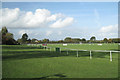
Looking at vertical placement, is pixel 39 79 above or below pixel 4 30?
below

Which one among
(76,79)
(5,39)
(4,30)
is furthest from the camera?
(4,30)

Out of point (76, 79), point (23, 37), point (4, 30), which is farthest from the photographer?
point (23, 37)

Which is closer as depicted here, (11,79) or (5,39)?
(11,79)

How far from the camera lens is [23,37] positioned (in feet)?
452

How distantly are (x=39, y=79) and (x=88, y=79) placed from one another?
216cm

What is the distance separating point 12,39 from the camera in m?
91.1

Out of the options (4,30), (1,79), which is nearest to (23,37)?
(4,30)

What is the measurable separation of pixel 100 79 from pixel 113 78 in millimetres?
715

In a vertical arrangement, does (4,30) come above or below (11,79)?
above

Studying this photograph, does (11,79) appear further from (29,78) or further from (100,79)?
(100,79)

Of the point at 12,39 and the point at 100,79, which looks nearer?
the point at 100,79

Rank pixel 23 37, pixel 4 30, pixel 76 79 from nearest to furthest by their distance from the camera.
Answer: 1. pixel 76 79
2. pixel 4 30
3. pixel 23 37

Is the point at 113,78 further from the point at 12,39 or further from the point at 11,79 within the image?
the point at 12,39

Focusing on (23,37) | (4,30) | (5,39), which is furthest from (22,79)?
(23,37)
